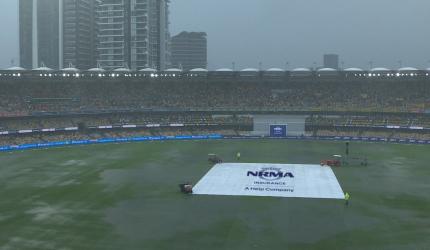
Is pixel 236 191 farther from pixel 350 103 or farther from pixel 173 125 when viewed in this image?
pixel 350 103

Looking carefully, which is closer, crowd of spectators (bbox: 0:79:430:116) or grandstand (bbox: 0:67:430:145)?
grandstand (bbox: 0:67:430:145)

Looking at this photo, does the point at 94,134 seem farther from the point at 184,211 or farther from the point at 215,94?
the point at 184,211

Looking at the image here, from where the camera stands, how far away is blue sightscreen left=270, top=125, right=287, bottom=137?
323ft

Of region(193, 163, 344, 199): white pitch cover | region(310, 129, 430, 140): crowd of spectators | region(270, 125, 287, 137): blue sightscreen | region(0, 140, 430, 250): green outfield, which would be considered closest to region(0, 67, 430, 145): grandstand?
region(310, 129, 430, 140): crowd of spectators

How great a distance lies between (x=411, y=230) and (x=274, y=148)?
4643cm

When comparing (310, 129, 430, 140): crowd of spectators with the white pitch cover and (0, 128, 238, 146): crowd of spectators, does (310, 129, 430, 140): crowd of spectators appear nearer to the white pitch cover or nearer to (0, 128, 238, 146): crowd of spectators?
(0, 128, 238, 146): crowd of spectators

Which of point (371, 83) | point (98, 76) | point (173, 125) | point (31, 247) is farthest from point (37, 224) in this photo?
point (371, 83)

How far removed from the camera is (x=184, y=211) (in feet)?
125

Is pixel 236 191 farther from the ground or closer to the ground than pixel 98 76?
closer to the ground

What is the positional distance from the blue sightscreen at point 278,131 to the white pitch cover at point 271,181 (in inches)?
1521

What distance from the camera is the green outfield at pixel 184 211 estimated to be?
30.4 metres

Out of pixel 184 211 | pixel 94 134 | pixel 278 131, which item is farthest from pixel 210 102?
pixel 184 211

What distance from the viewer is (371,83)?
11294 centimetres

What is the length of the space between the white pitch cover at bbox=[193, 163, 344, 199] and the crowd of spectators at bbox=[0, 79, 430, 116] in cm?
5083
